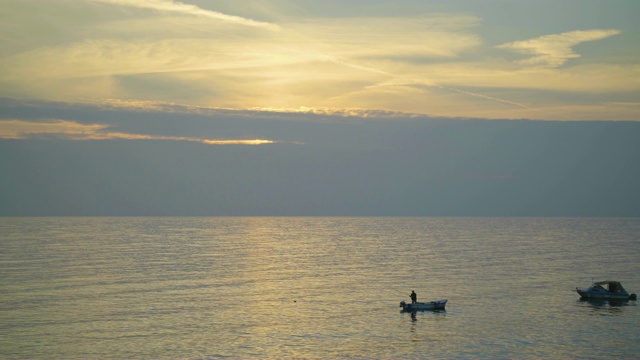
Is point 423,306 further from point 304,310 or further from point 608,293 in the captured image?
point 608,293

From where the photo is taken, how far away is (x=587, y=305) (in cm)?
8312

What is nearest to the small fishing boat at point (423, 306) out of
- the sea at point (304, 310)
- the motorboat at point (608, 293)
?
the sea at point (304, 310)

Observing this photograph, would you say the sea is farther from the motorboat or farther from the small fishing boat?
the motorboat

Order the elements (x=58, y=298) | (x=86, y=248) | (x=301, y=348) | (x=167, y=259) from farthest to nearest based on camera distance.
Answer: (x=86, y=248)
(x=167, y=259)
(x=58, y=298)
(x=301, y=348)

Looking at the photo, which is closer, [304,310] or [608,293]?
[304,310]

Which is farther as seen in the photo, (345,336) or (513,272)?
(513,272)

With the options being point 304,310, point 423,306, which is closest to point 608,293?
point 423,306

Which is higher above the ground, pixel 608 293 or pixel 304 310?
pixel 608 293

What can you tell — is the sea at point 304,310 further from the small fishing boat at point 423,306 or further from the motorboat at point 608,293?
the motorboat at point 608,293

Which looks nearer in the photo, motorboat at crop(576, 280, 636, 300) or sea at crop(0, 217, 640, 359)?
sea at crop(0, 217, 640, 359)

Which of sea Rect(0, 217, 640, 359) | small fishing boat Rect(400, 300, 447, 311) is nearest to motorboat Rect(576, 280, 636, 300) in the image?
sea Rect(0, 217, 640, 359)

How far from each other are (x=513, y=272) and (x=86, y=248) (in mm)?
104890

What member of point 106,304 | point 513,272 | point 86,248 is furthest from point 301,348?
point 86,248

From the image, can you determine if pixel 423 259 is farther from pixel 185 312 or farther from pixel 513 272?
pixel 185 312
